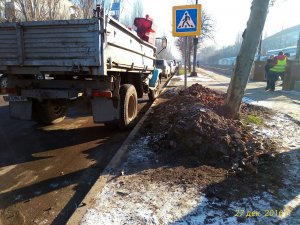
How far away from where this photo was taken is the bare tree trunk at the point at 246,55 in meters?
5.93

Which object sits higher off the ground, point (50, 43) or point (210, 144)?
point (50, 43)

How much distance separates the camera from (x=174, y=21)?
9.42 m

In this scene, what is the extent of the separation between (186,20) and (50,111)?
200 inches

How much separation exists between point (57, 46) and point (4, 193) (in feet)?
8.66

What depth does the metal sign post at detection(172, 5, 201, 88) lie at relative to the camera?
9227mm

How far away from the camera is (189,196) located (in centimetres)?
359

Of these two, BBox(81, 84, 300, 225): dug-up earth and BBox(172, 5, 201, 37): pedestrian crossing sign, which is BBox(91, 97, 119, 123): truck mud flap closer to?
BBox(81, 84, 300, 225): dug-up earth

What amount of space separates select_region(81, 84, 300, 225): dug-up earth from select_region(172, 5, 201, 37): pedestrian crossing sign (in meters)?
4.50

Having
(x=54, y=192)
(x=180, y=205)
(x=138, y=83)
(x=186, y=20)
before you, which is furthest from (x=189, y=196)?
(x=186, y=20)

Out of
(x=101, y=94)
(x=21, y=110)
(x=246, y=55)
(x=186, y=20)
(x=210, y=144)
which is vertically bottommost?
(x=210, y=144)

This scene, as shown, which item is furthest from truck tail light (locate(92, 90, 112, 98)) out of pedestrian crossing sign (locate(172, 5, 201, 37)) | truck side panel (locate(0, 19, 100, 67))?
pedestrian crossing sign (locate(172, 5, 201, 37))

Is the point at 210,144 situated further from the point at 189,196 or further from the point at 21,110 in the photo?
the point at 21,110

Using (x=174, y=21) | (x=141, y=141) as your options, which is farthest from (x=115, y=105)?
(x=174, y=21)

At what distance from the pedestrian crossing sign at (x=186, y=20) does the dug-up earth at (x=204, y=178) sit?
4.50 m
